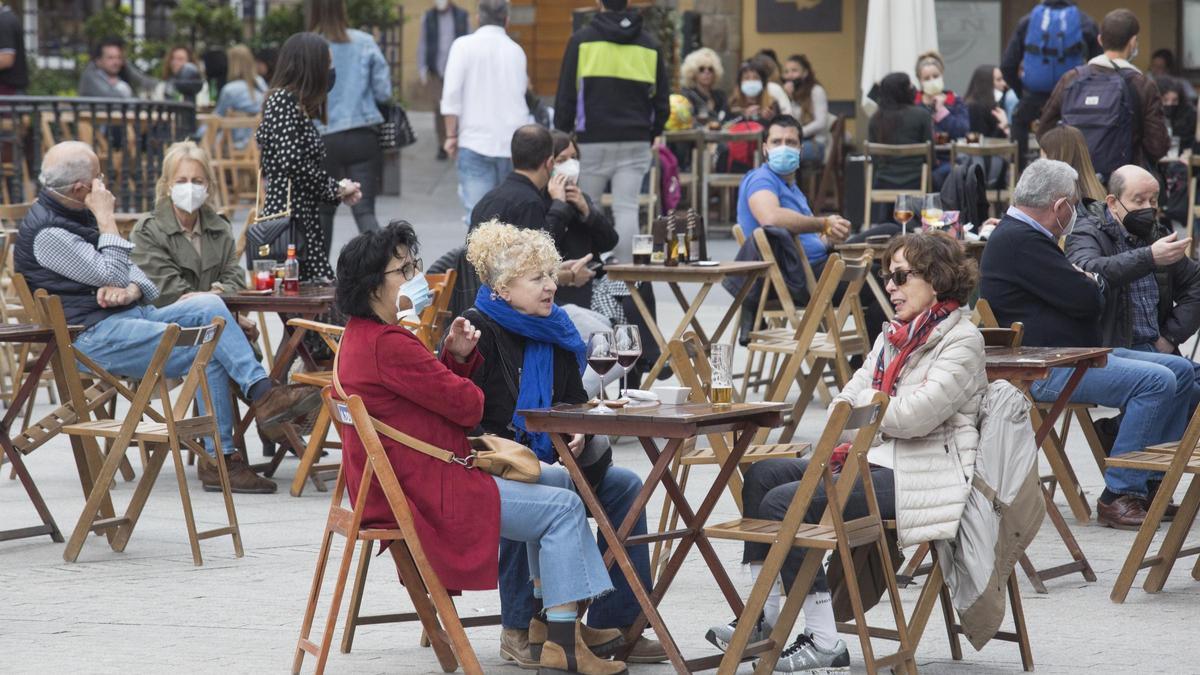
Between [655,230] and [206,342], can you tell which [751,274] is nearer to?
[655,230]

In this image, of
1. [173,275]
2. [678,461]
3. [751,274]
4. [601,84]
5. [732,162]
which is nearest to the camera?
[678,461]

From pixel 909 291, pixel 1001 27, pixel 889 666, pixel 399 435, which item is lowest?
pixel 889 666

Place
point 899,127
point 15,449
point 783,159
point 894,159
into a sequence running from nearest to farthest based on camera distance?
point 15,449 → point 783,159 → point 899,127 → point 894,159

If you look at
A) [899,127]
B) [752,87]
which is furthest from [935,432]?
[752,87]

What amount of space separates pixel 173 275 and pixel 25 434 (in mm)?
1135

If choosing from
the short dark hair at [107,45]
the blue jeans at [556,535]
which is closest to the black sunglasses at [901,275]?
the blue jeans at [556,535]

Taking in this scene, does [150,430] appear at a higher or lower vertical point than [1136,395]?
lower

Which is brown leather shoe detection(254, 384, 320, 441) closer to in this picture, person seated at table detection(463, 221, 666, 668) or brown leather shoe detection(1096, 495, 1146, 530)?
person seated at table detection(463, 221, 666, 668)

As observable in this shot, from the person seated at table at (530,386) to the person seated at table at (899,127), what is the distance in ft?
31.6

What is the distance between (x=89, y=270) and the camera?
756 centimetres

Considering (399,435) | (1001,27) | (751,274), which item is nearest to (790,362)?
(751,274)

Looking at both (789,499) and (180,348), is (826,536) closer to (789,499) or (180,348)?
(789,499)

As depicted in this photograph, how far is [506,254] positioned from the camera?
17.3 feet

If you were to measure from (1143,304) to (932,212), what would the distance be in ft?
5.72
